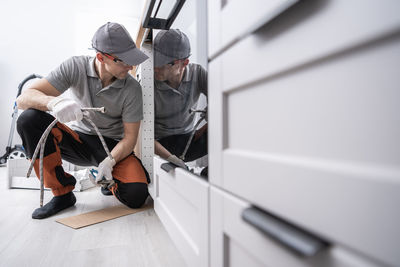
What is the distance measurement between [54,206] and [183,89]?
934 millimetres

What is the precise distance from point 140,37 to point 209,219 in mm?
1181

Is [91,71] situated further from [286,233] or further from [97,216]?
[286,233]

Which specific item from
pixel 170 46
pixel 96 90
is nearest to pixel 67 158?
pixel 96 90

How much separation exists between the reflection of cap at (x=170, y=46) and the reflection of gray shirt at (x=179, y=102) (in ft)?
0.26

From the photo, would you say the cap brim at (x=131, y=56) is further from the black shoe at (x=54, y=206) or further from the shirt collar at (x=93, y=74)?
the black shoe at (x=54, y=206)

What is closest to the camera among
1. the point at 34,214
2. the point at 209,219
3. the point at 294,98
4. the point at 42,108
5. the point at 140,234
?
the point at 294,98

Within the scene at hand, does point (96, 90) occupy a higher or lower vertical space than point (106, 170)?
higher

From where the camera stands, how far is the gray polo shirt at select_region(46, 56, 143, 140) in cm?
124

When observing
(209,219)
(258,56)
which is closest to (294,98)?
(258,56)

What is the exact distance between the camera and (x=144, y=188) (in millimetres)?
1211

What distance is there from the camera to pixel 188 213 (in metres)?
0.60

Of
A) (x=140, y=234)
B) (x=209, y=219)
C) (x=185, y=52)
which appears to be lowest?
(x=140, y=234)

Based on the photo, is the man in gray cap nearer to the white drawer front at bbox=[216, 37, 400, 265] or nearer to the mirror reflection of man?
the mirror reflection of man

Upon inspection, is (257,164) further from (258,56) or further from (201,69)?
(201,69)
